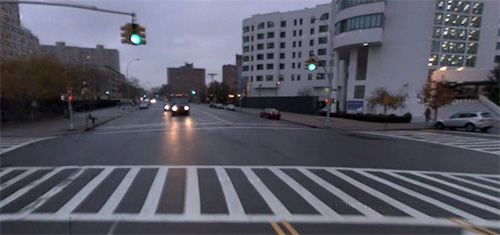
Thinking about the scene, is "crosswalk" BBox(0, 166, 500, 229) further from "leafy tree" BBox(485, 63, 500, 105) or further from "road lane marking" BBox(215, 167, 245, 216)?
"leafy tree" BBox(485, 63, 500, 105)

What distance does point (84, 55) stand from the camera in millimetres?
68062

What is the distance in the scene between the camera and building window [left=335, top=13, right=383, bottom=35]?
34.9 metres

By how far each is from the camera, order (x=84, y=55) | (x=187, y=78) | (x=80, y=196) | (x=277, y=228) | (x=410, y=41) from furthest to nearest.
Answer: (x=187, y=78) < (x=84, y=55) < (x=410, y=41) < (x=80, y=196) < (x=277, y=228)

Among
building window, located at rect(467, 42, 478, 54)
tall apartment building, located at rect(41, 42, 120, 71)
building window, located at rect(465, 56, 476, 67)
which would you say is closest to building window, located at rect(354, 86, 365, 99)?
building window, located at rect(465, 56, 476, 67)

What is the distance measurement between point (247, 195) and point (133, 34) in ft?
27.0

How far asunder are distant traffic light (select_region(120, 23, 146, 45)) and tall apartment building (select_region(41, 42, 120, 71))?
32.0 m

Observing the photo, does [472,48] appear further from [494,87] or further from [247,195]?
[247,195]

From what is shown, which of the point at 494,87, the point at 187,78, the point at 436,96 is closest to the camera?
the point at 436,96

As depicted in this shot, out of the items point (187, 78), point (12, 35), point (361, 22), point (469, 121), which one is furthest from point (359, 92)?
point (187, 78)

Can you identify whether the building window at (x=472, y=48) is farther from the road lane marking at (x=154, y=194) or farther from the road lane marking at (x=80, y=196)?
the road lane marking at (x=80, y=196)

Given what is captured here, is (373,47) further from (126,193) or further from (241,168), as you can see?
(126,193)

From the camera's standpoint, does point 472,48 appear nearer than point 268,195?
No

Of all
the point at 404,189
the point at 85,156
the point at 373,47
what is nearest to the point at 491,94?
the point at 373,47

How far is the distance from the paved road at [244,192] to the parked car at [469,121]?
12347mm
